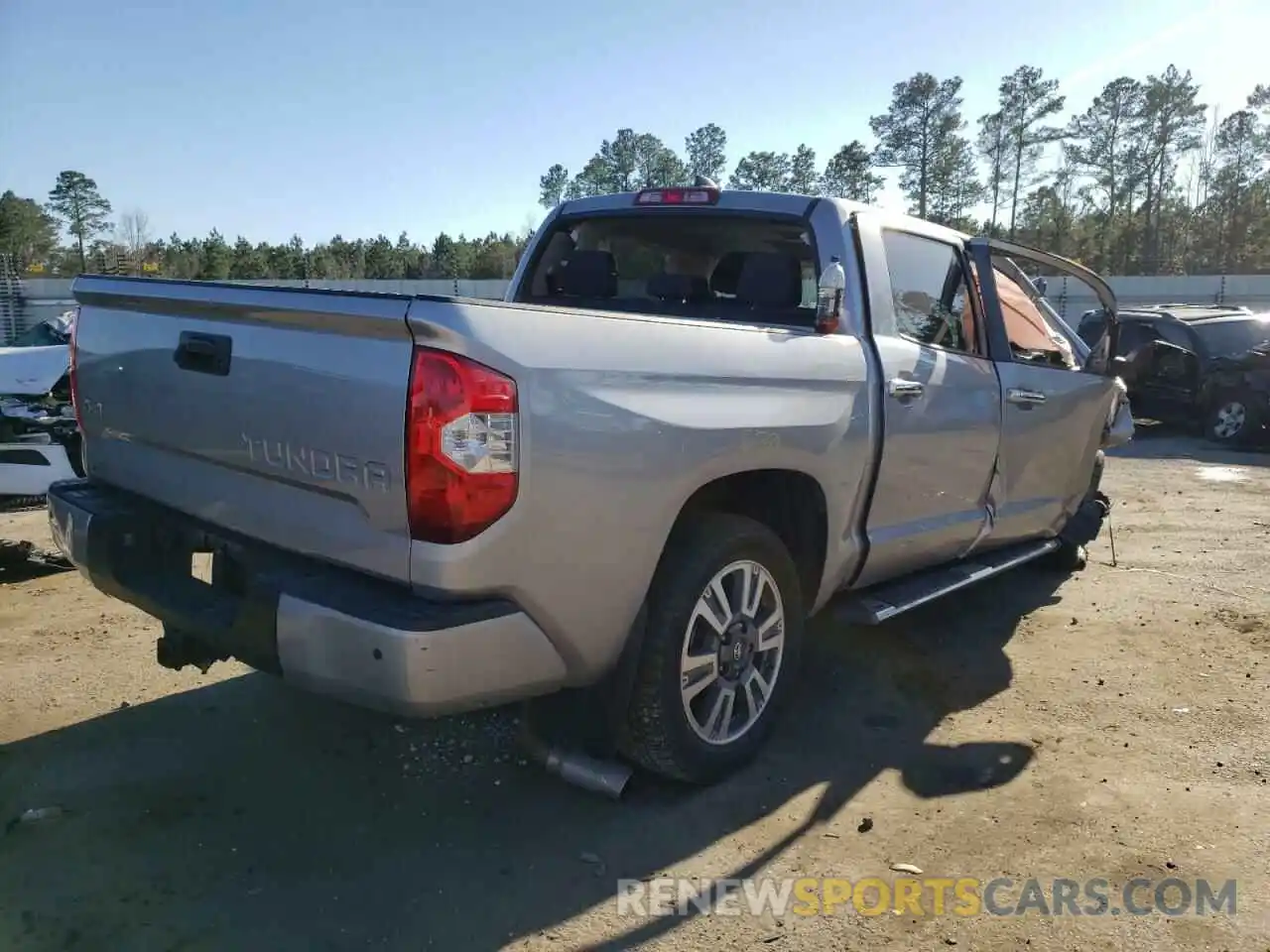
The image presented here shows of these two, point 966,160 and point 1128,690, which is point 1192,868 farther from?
point 966,160

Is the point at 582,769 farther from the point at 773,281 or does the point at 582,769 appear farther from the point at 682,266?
the point at 682,266

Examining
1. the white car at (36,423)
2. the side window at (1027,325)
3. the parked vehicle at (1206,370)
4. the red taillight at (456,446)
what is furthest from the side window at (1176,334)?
the red taillight at (456,446)

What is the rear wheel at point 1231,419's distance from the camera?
465 inches

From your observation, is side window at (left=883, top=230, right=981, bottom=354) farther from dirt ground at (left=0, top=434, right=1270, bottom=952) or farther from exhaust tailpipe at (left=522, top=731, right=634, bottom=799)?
exhaust tailpipe at (left=522, top=731, right=634, bottom=799)

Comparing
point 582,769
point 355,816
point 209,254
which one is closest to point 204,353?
point 355,816

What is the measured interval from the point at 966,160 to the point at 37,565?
59.8 metres

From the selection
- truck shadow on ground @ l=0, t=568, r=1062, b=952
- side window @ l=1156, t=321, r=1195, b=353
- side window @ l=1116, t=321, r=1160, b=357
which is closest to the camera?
truck shadow on ground @ l=0, t=568, r=1062, b=952

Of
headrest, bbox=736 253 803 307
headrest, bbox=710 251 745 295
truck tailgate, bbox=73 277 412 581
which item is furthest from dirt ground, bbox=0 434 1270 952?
headrest, bbox=710 251 745 295

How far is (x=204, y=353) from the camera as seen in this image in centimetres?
287

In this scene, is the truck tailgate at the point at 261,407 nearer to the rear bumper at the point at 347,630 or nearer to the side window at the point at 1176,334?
the rear bumper at the point at 347,630

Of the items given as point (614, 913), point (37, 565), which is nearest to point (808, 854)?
point (614, 913)

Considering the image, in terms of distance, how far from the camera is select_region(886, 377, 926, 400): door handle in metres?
3.69

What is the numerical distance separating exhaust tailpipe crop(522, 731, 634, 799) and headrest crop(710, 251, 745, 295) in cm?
219

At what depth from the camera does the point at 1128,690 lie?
4.25 meters
